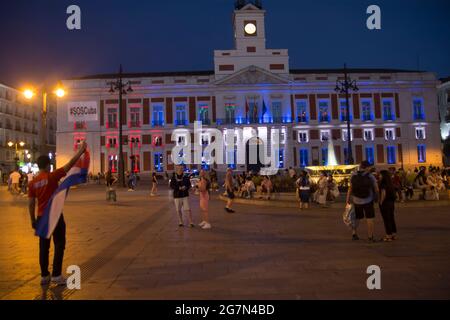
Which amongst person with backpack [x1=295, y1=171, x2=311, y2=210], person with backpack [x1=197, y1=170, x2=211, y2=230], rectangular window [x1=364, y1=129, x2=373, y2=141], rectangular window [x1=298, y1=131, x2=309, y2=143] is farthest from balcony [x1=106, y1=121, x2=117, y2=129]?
person with backpack [x1=197, y1=170, x2=211, y2=230]

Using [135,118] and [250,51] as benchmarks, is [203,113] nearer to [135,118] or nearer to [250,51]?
[135,118]

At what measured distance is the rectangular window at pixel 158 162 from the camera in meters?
51.3

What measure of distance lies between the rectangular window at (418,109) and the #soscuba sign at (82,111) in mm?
41393

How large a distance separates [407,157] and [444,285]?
5160 centimetres

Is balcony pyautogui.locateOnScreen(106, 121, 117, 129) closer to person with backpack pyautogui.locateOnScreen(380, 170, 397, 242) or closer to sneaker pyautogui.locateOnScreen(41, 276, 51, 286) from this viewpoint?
person with backpack pyautogui.locateOnScreen(380, 170, 397, 242)

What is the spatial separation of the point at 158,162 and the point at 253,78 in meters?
16.2

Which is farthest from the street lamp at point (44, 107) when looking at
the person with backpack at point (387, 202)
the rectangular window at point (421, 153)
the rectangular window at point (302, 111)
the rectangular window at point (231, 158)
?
the rectangular window at point (421, 153)

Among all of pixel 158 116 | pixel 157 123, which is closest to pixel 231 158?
pixel 157 123

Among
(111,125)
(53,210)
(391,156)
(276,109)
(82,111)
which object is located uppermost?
(82,111)

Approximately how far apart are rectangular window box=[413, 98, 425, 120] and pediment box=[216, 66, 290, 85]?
1763 centimetres

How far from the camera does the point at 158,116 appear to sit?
2072 inches
